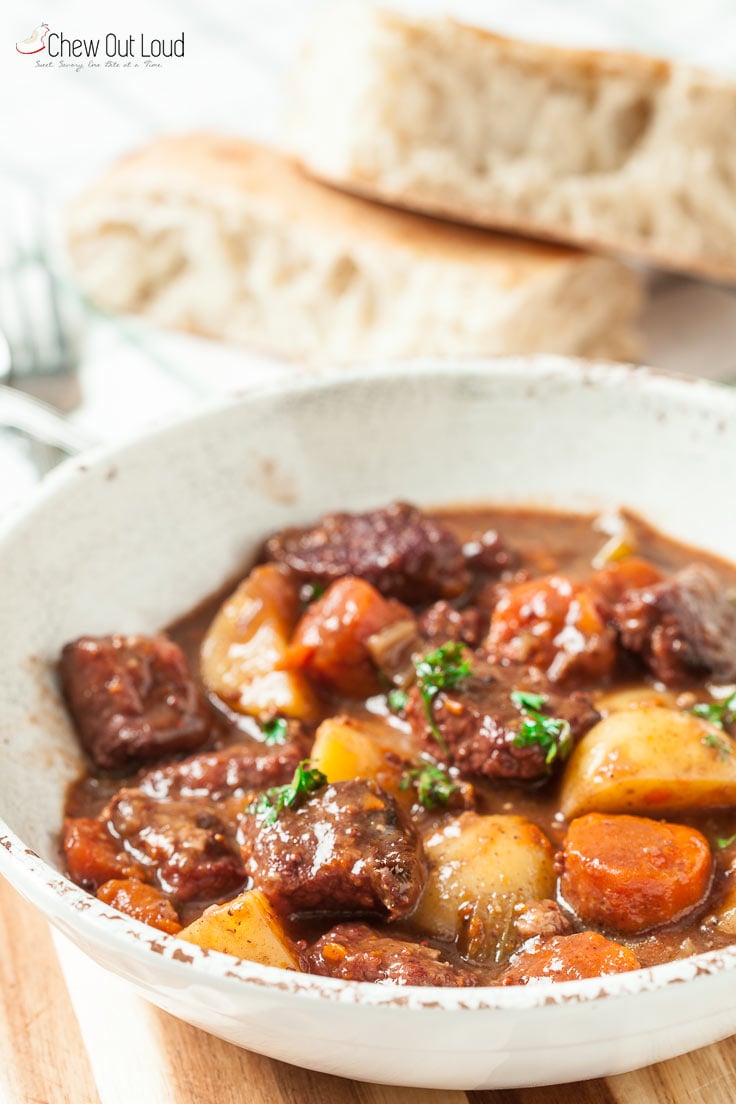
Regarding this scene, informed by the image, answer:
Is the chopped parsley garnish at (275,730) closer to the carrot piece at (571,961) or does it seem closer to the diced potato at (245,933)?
the diced potato at (245,933)

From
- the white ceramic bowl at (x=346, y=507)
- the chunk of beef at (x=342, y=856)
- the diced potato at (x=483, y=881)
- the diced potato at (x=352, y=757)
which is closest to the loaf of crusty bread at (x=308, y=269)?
the white ceramic bowl at (x=346, y=507)

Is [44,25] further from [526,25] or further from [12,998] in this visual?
[526,25]

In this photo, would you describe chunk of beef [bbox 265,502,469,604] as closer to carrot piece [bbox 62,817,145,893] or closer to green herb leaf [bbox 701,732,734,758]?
green herb leaf [bbox 701,732,734,758]

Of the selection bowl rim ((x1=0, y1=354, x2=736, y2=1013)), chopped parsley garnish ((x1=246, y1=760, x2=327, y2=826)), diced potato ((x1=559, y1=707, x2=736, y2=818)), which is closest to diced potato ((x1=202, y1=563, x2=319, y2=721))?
chopped parsley garnish ((x1=246, y1=760, x2=327, y2=826))

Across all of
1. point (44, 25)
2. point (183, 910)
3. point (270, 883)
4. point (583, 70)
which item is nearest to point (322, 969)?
point (270, 883)

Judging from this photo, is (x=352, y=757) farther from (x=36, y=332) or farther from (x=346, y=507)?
(x=36, y=332)

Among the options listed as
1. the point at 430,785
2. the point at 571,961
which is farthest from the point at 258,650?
the point at 571,961
